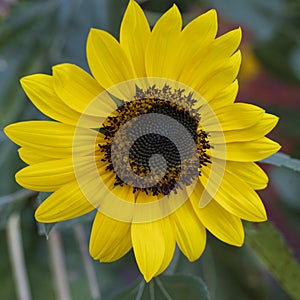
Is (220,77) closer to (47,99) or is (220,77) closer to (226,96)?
(226,96)

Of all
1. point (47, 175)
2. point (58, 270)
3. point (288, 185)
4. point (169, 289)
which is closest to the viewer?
point (47, 175)

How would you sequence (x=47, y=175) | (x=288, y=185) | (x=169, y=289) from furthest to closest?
(x=288, y=185) < (x=169, y=289) < (x=47, y=175)

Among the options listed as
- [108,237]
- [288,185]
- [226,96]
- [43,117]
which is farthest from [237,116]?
[288,185]

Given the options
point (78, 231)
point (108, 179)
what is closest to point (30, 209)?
point (78, 231)

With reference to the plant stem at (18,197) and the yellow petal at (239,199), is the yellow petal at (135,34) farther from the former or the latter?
the plant stem at (18,197)

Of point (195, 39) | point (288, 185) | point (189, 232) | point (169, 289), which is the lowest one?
point (288, 185)

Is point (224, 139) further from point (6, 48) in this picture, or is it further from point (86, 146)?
point (6, 48)

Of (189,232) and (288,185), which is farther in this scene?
(288,185)
